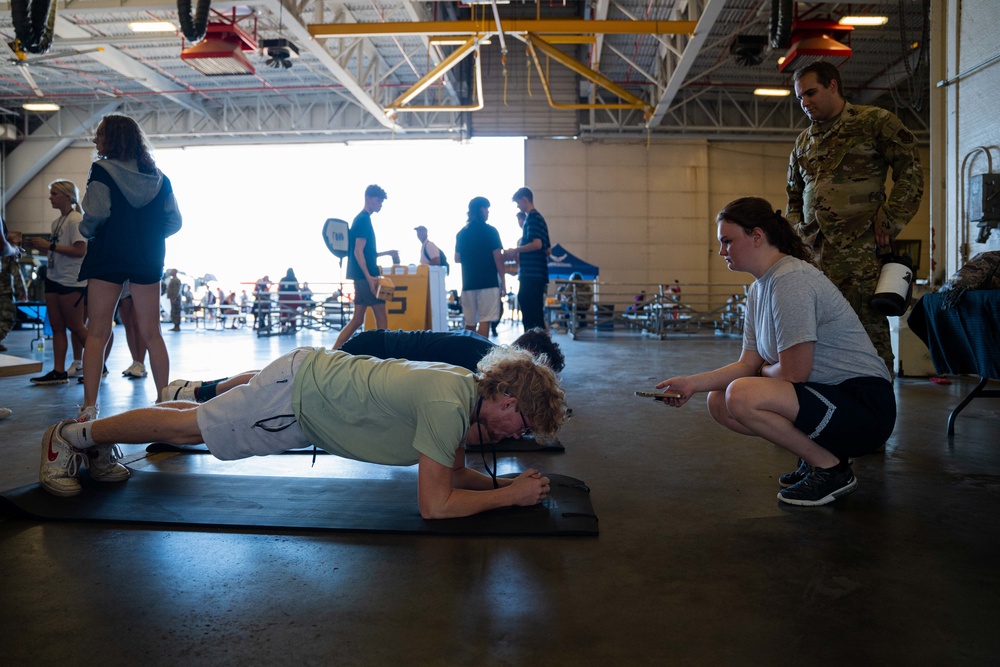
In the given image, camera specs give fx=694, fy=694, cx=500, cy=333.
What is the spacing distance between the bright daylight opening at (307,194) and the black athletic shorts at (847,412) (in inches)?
587

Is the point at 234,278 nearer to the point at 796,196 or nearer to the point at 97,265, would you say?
the point at 97,265

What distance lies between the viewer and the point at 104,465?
2336 millimetres

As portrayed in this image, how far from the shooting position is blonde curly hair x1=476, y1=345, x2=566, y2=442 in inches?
71.1

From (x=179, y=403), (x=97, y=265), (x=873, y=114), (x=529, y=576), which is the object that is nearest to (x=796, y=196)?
(x=873, y=114)

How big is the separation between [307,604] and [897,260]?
8.88 feet

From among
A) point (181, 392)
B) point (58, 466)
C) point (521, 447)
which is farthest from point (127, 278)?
point (521, 447)

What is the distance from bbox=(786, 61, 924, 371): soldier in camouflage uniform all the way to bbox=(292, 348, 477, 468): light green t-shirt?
1963 mm

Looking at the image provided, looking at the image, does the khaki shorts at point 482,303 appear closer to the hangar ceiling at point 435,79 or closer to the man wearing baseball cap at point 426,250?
the man wearing baseball cap at point 426,250

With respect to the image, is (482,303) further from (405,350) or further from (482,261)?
(405,350)

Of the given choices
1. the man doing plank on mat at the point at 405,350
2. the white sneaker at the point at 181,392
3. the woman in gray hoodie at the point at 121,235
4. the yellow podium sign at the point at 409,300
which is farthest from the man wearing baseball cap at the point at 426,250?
the white sneaker at the point at 181,392

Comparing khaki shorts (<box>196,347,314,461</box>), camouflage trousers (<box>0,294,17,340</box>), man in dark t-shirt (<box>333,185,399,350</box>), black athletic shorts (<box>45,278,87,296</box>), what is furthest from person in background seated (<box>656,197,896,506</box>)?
black athletic shorts (<box>45,278,87,296</box>)

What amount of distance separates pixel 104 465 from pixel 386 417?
1125 mm

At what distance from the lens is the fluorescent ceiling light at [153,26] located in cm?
1150

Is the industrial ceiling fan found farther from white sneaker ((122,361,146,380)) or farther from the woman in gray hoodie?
the woman in gray hoodie
